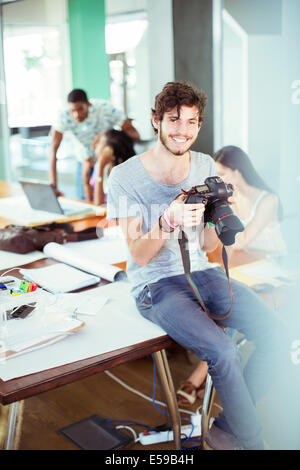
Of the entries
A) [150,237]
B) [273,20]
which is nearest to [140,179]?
[150,237]

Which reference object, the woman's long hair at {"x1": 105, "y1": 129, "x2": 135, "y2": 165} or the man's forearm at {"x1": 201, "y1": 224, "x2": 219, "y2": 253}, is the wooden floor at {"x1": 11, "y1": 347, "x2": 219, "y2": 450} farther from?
the woman's long hair at {"x1": 105, "y1": 129, "x2": 135, "y2": 165}

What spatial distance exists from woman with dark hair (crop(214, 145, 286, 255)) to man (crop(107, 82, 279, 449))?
0.16 meters

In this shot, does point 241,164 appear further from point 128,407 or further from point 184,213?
point 128,407

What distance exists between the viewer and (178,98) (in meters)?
1.27

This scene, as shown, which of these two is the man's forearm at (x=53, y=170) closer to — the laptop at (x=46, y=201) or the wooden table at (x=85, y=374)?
the laptop at (x=46, y=201)

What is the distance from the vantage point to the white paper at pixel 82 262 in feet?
5.54

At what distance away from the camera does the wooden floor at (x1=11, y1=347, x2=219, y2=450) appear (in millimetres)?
1878

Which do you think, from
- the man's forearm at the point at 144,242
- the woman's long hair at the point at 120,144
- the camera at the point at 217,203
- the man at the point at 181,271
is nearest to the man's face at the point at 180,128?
the man at the point at 181,271

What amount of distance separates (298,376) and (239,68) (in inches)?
56.0

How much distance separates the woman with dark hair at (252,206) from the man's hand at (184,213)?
268 mm

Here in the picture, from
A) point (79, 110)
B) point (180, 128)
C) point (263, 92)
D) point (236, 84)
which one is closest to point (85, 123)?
point (79, 110)

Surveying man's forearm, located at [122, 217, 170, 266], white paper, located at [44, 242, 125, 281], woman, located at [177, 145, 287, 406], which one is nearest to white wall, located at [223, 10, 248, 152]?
woman, located at [177, 145, 287, 406]
